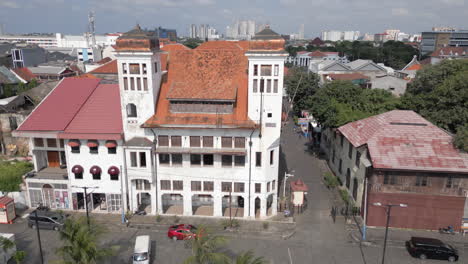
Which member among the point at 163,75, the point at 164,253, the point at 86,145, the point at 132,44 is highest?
the point at 132,44

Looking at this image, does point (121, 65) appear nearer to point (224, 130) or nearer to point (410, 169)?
point (224, 130)

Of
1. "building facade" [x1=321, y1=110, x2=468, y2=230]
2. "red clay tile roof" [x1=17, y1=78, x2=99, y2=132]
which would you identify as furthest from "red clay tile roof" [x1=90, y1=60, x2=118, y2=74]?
"building facade" [x1=321, y1=110, x2=468, y2=230]

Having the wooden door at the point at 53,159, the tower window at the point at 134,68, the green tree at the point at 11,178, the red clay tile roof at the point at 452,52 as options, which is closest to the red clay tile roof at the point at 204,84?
the tower window at the point at 134,68

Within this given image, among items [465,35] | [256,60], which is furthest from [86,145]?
[465,35]

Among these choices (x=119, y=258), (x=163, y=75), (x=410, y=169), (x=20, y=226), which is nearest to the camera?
(x=119, y=258)

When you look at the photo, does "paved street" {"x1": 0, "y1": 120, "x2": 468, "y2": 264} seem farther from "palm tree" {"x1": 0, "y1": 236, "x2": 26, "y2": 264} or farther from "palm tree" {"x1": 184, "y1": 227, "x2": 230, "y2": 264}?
"palm tree" {"x1": 184, "y1": 227, "x2": 230, "y2": 264}

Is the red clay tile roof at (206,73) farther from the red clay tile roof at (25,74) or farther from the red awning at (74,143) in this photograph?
the red clay tile roof at (25,74)
